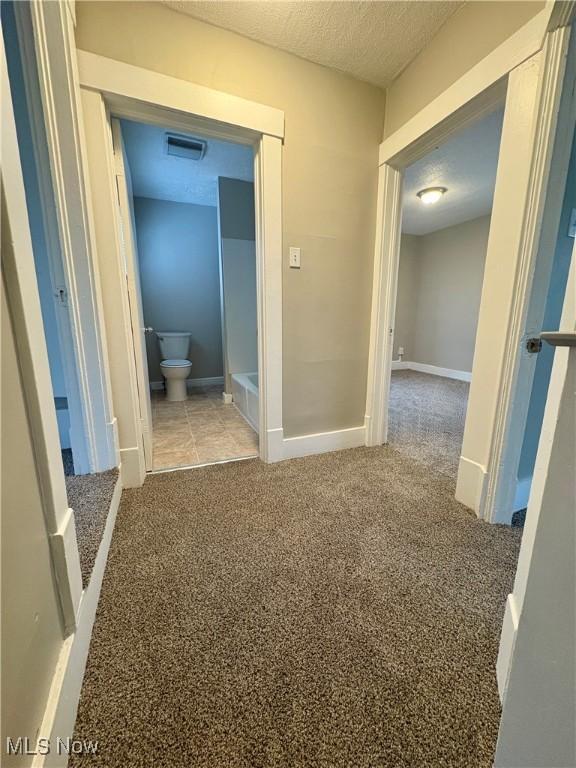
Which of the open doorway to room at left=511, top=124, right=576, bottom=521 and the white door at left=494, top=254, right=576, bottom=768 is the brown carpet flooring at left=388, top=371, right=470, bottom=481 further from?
the white door at left=494, top=254, right=576, bottom=768

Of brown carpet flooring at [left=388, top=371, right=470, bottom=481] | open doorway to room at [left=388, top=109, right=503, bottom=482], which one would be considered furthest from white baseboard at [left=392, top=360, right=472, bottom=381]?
brown carpet flooring at [left=388, top=371, right=470, bottom=481]

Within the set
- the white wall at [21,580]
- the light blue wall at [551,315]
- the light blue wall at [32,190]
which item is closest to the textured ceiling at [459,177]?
the light blue wall at [551,315]

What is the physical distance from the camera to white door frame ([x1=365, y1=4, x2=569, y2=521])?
40.8 inches

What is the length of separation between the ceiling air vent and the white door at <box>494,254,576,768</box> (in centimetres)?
280

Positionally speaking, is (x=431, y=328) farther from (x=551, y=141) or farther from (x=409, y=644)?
(x=409, y=644)

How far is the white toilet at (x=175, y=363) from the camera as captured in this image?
3217 millimetres

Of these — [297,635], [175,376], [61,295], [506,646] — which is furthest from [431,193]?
[297,635]

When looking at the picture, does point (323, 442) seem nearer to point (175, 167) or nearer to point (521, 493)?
point (521, 493)

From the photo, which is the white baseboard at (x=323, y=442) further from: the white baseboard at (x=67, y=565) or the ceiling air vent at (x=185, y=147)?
the ceiling air vent at (x=185, y=147)

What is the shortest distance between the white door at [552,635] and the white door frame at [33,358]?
910mm

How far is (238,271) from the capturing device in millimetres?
3062

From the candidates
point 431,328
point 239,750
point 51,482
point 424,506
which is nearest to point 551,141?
point 424,506

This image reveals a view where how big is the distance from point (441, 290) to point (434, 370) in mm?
1328

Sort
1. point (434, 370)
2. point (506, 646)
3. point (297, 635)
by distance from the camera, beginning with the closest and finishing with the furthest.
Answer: point (506, 646)
point (297, 635)
point (434, 370)
